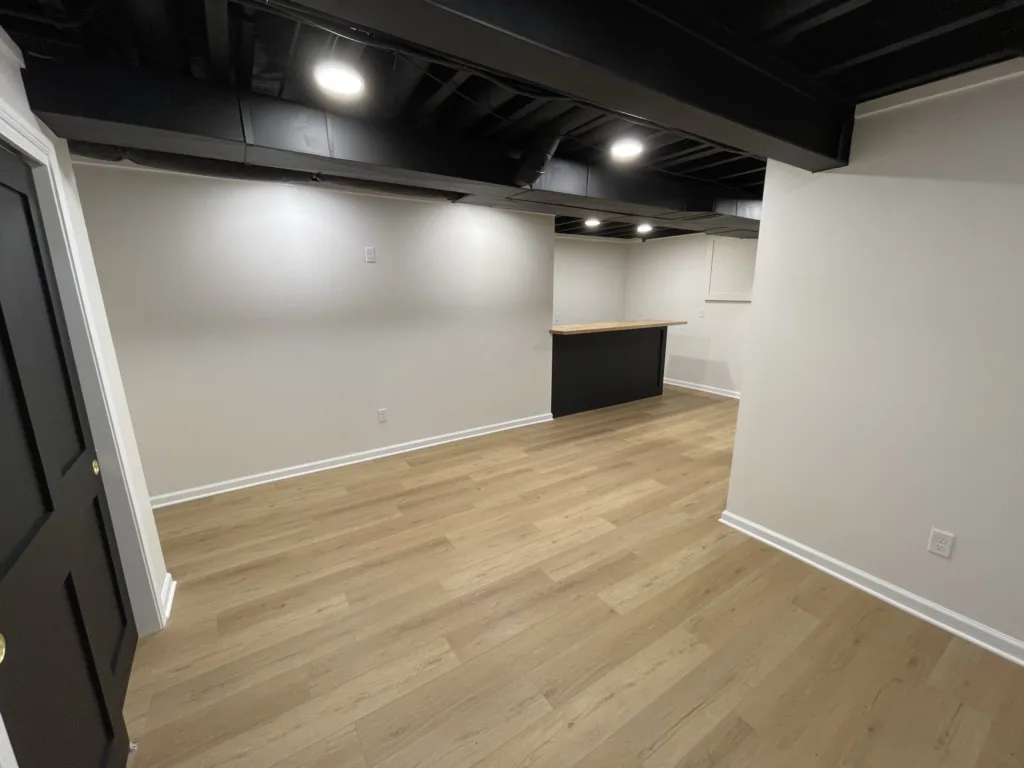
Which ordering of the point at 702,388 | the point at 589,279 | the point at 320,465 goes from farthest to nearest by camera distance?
the point at 589,279
the point at 702,388
the point at 320,465

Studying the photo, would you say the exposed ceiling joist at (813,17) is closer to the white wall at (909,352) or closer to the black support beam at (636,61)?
the black support beam at (636,61)

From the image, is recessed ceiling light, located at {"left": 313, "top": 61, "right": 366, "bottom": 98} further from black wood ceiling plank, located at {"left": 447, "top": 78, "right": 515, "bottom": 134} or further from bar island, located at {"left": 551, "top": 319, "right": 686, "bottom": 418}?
bar island, located at {"left": 551, "top": 319, "right": 686, "bottom": 418}

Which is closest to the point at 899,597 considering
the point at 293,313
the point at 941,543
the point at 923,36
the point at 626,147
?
the point at 941,543

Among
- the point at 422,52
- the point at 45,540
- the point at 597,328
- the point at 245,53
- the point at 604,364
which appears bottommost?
the point at 604,364

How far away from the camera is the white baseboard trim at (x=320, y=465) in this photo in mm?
2926

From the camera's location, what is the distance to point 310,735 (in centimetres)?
140

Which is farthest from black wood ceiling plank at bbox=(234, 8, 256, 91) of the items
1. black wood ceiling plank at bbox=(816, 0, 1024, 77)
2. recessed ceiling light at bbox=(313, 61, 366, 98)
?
black wood ceiling plank at bbox=(816, 0, 1024, 77)

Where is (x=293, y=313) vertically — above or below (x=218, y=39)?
below

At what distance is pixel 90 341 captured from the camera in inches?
59.7

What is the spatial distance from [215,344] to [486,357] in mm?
2187

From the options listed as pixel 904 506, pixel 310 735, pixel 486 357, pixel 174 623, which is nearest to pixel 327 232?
pixel 486 357

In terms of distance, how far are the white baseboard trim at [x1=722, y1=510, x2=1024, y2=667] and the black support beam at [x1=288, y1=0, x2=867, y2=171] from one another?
78.4 inches

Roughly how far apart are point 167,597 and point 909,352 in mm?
3593

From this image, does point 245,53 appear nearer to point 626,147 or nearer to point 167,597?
point 626,147
